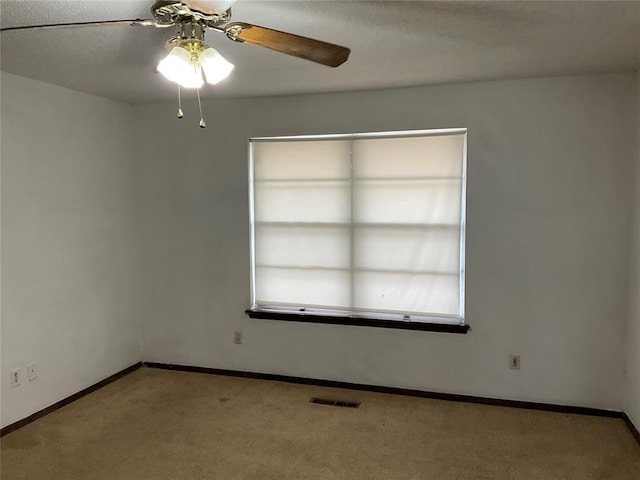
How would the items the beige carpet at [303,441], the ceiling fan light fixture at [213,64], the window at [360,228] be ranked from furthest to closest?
the window at [360,228]
the beige carpet at [303,441]
the ceiling fan light fixture at [213,64]

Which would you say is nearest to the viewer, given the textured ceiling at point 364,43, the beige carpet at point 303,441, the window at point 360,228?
the textured ceiling at point 364,43

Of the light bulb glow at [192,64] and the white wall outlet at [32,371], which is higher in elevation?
the light bulb glow at [192,64]

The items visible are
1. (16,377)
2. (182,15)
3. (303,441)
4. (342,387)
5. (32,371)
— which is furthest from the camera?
(342,387)

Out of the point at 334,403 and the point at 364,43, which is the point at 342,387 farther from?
the point at 364,43

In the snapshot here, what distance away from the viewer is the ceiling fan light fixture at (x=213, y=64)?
166 cm

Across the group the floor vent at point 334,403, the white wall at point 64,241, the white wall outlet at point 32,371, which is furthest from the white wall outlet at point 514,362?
the white wall outlet at point 32,371

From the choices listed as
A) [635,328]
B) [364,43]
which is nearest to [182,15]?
[364,43]

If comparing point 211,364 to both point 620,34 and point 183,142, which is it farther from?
point 620,34

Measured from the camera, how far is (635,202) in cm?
301

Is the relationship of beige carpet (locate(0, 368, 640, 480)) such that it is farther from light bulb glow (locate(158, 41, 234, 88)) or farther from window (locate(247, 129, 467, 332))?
light bulb glow (locate(158, 41, 234, 88))

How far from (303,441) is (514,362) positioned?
1.57m

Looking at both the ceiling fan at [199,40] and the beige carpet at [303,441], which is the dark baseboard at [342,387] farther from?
the ceiling fan at [199,40]

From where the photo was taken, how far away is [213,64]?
5.50ft

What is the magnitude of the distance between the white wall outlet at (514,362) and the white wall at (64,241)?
3026 mm
